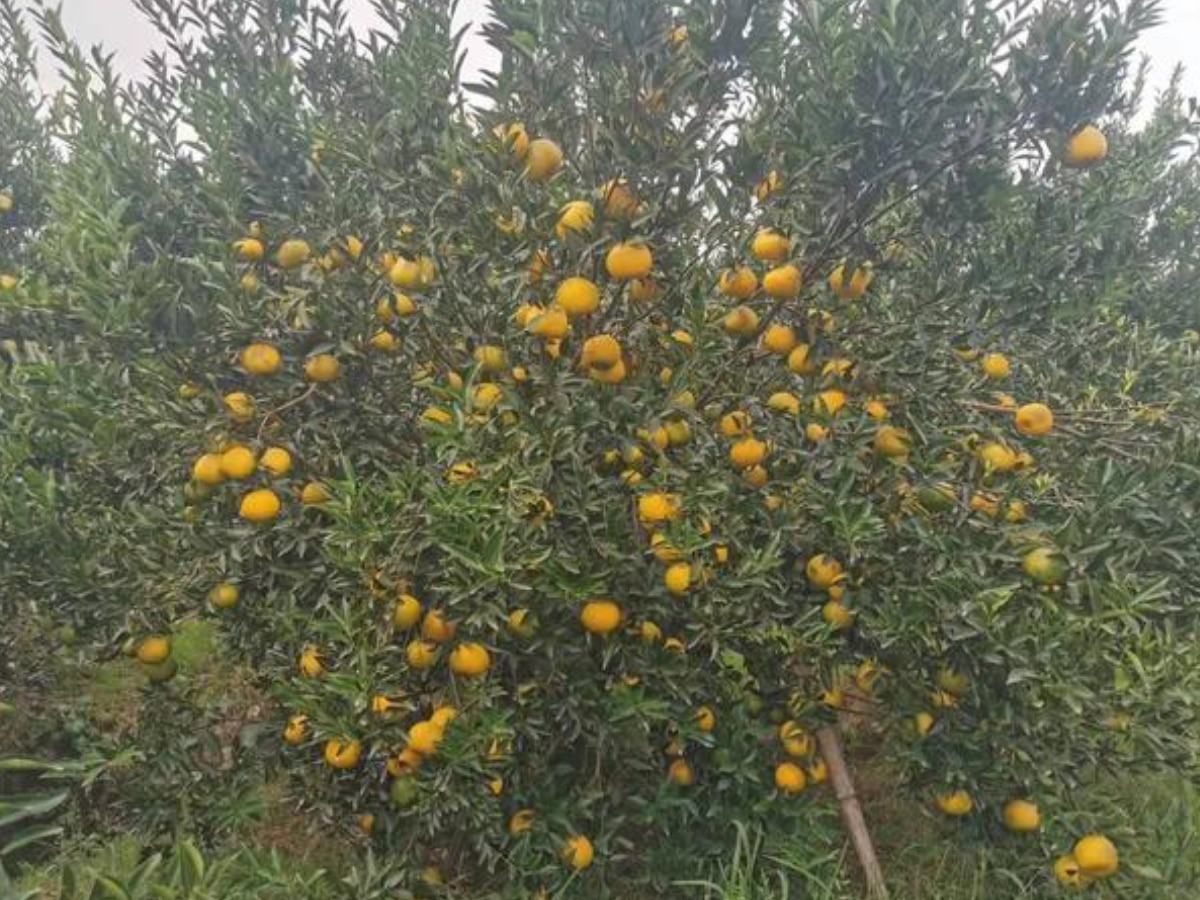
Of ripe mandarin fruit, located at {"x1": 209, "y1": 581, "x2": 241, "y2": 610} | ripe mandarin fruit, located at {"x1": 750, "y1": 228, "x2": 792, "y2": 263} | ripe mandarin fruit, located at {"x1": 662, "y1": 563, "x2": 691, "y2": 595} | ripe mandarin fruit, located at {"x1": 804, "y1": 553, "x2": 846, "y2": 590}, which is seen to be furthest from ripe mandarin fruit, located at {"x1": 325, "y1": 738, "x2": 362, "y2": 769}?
ripe mandarin fruit, located at {"x1": 750, "y1": 228, "x2": 792, "y2": 263}

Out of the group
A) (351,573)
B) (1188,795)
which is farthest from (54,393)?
(1188,795)

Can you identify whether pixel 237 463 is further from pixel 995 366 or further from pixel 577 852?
pixel 995 366

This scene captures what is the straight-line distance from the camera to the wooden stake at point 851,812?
281 cm

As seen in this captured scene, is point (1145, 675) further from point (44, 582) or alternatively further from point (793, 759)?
point (44, 582)

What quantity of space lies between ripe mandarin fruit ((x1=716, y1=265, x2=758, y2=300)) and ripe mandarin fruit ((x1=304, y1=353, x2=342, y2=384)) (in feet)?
3.33

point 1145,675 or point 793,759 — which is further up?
point 1145,675

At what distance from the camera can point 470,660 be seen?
2.24m

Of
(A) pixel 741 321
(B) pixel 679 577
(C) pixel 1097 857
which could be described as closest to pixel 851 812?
(C) pixel 1097 857

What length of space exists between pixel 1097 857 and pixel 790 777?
75 cm

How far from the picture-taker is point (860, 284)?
2.63m

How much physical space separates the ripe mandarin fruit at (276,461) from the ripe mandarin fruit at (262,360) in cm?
19

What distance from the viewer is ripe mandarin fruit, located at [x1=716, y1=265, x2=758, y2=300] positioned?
8.25ft

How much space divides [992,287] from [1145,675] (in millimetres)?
1137

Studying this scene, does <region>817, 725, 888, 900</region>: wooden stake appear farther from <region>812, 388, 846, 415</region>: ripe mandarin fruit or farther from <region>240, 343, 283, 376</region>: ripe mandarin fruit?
<region>240, 343, 283, 376</region>: ripe mandarin fruit
